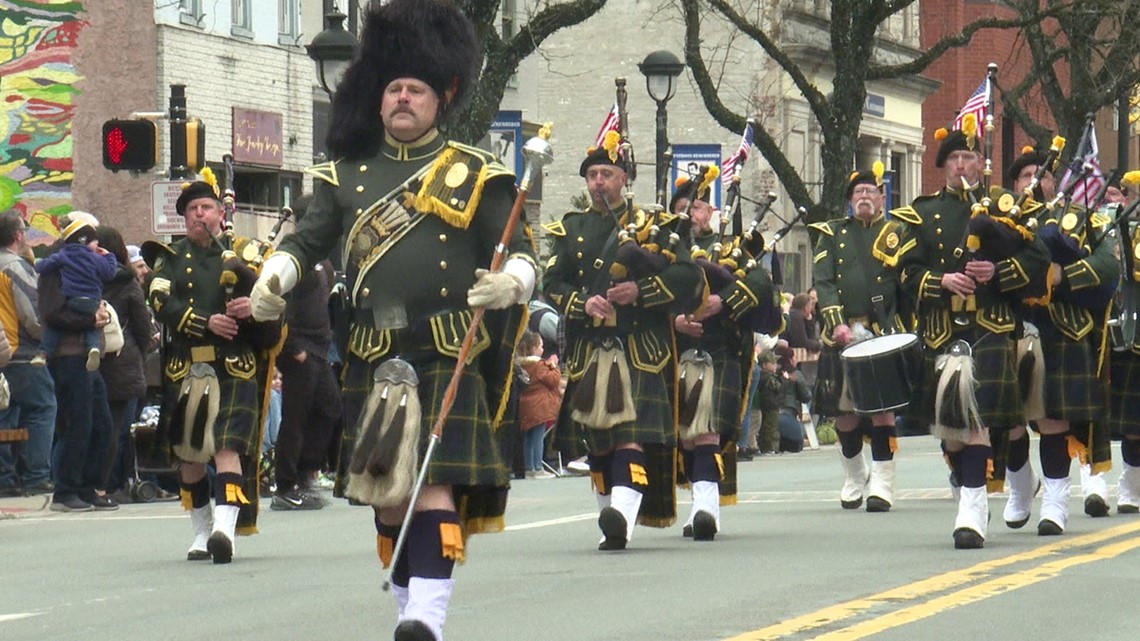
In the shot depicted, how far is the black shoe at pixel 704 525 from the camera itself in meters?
13.2

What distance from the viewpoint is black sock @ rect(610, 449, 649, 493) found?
41.5ft

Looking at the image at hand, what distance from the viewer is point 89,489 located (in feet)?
55.8

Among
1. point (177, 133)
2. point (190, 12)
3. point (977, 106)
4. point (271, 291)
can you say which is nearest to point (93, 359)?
point (177, 133)

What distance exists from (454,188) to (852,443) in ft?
27.2

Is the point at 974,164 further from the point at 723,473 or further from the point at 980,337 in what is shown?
the point at 723,473

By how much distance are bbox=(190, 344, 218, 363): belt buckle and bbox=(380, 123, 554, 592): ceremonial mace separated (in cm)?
458

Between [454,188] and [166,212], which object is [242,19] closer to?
[166,212]

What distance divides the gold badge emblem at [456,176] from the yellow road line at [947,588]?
6.47ft

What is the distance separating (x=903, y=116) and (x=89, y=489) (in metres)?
39.0

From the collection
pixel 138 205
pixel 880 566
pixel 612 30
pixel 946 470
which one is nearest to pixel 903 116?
pixel 612 30

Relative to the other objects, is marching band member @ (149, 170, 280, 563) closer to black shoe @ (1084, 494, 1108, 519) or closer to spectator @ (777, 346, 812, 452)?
black shoe @ (1084, 494, 1108, 519)

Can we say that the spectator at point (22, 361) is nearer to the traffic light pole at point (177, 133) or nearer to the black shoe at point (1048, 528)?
the traffic light pole at point (177, 133)

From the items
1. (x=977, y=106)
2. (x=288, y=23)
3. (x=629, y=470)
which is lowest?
(x=629, y=470)

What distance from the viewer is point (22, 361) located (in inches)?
683
